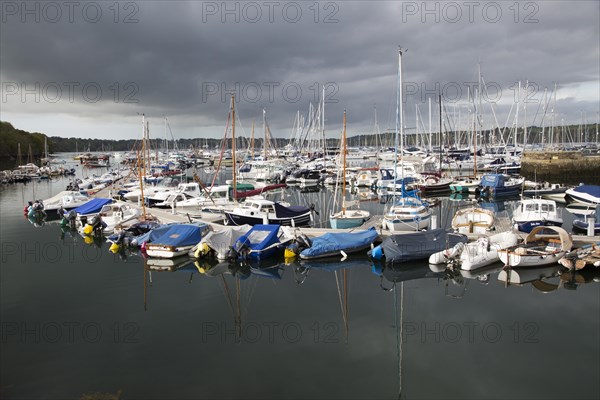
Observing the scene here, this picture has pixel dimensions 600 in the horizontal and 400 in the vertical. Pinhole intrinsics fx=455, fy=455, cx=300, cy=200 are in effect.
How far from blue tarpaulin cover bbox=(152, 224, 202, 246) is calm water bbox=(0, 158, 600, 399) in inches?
66.8

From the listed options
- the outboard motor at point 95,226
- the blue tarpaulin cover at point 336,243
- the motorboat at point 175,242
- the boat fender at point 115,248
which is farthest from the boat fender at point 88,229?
the blue tarpaulin cover at point 336,243

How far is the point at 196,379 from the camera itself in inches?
505

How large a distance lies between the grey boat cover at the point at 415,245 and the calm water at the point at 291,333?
68 cm

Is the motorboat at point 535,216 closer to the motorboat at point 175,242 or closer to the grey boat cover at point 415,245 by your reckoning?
the grey boat cover at point 415,245

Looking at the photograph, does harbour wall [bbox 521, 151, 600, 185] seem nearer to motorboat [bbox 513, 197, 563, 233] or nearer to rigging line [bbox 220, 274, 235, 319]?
motorboat [bbox 513, 197, 563, 233]

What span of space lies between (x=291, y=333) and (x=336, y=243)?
956cm

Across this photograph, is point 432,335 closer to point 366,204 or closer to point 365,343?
point 365,343

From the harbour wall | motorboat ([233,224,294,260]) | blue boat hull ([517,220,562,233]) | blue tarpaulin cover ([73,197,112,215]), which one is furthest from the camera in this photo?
the harbour wall

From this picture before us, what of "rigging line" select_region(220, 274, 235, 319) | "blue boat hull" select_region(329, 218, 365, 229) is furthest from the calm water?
"blue boat hull" select_region(329, 218, 365, 229)

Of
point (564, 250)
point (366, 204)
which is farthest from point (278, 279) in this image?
point (366, 204)

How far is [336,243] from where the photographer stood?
2527 centimetres

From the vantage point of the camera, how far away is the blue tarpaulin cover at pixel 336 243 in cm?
2484

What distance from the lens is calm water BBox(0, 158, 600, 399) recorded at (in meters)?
12.6

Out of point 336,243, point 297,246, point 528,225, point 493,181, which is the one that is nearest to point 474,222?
point 528,225
